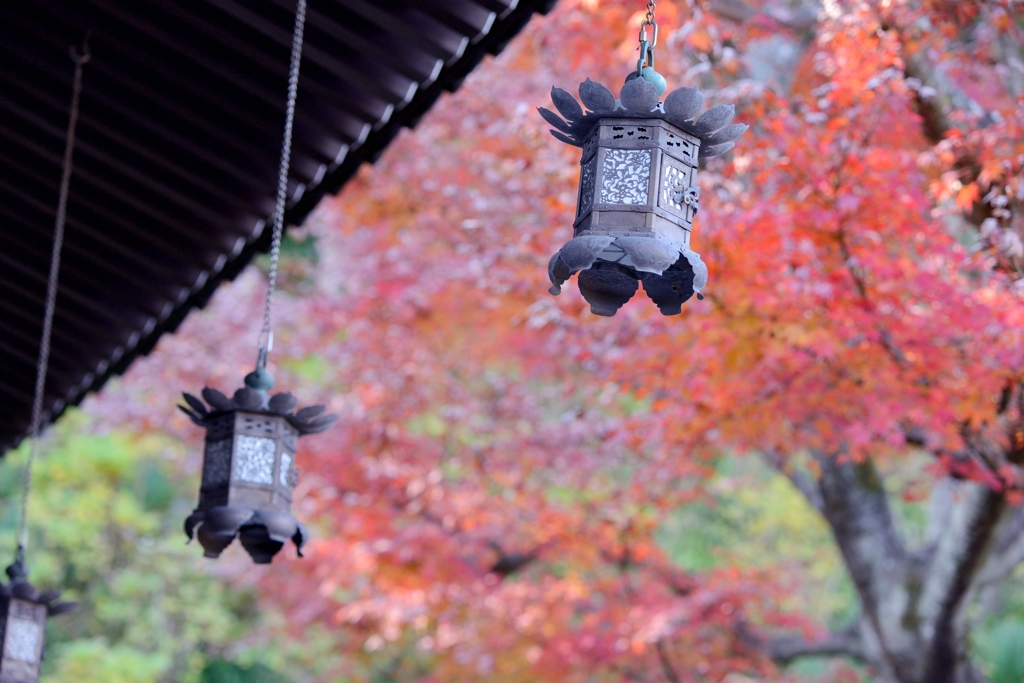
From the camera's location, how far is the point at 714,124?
2.22 metres

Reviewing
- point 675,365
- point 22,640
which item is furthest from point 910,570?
point 22,640

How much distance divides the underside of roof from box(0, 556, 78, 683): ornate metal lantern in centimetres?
108

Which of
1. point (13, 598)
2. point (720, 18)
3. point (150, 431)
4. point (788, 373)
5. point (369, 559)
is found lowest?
point (13, 598)

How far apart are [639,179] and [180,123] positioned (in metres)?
2.04

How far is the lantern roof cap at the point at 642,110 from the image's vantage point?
7.07ft

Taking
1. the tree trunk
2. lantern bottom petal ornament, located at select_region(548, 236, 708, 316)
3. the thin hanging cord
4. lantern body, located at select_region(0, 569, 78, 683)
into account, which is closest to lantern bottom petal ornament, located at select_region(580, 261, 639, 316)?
lantern bottom petal ornament, located at select_region(548, 236, 708, 316)

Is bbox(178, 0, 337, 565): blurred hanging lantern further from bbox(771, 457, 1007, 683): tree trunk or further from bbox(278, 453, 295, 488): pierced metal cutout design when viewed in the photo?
bbox(771, 457, 1007, 683): tree trunk

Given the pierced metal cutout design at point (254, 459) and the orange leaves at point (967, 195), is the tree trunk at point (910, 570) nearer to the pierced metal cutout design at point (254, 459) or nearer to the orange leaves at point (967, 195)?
the orange leaves at point (967, 195)

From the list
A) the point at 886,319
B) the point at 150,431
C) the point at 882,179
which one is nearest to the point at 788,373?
the point at 886,319

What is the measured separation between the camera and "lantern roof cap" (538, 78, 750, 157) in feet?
7.07

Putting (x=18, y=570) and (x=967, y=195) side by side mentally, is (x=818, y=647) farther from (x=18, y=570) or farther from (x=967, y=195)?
(x=18, y=570)

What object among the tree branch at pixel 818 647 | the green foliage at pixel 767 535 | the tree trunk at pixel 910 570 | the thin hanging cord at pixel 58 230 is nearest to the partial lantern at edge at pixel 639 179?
the thin hanging cord at pixel 58 230

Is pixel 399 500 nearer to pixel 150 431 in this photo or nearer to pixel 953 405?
pixel 150 431

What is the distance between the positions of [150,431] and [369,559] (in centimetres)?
335
